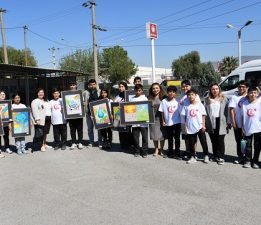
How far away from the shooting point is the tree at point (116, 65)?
62.8m

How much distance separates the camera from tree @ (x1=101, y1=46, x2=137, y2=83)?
62.8 meters

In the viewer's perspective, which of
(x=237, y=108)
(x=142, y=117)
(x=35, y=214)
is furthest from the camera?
(x=142, y=117)

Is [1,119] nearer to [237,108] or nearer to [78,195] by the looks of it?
[78,195]

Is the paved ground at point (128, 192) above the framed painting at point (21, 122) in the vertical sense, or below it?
below

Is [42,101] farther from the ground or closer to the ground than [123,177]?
farther from the ground

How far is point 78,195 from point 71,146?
14.3ft

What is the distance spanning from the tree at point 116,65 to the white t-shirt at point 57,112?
2100 inches

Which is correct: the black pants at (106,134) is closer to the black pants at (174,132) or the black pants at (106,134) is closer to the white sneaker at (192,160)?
the black pants at (174,132)

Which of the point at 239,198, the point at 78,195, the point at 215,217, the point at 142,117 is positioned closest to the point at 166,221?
the point at 215,217

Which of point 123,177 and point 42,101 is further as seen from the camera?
point 42,101

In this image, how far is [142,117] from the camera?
844 cm

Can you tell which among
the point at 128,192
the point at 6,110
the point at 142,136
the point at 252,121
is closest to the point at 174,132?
the point at 142,136

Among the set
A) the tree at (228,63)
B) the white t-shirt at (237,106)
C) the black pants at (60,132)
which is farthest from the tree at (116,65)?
the white t-shirt at (237,106)

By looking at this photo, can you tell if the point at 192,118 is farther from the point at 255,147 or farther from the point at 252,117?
the point at 255,147
